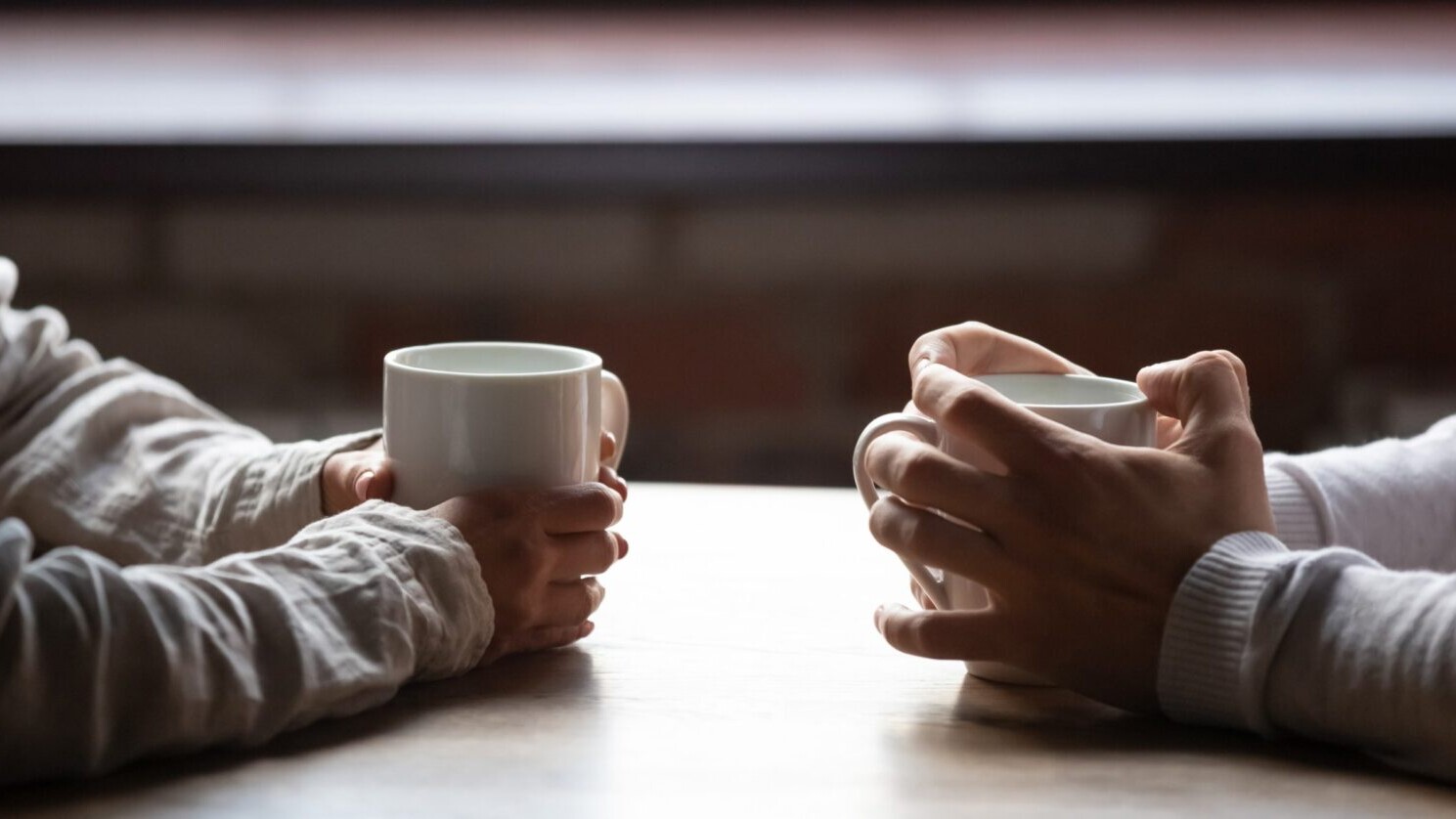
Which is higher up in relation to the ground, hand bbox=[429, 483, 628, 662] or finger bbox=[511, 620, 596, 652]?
hand bbox=[429, 483, 628, 662]

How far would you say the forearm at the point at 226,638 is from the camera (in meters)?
0.53

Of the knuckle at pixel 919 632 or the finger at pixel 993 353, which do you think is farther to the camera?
the finger at pixel 993 353

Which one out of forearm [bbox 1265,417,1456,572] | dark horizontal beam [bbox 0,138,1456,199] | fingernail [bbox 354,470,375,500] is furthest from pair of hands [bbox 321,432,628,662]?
dark horizontal beam [bbox 0,138,1456,199]

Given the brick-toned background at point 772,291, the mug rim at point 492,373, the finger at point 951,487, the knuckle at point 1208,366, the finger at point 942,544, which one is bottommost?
the brick-toned background at point 772,291

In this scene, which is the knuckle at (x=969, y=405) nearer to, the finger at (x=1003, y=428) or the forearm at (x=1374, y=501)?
the finger at (x=1003, y=428)

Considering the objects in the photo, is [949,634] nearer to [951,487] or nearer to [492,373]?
[951,487]

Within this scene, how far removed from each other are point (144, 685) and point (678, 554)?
0.41 meters

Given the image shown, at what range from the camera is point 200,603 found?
59cm

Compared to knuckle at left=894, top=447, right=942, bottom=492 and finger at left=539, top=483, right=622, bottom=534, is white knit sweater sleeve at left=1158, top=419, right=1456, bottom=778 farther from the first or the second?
finger at left=539, top=483, right=622, bottom=534

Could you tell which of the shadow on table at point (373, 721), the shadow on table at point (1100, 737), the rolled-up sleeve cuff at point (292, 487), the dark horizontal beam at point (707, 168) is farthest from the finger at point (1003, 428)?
the dark horizontal beam at point (707, 168)

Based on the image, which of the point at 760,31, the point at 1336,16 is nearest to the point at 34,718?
the point at 760,31

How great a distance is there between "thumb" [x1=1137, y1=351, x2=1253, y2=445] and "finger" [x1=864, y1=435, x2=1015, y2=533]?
0.34ft

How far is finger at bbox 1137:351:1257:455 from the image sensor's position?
674 millimetres

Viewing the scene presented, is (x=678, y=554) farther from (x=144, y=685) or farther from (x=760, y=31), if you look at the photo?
(x=760, y=31)
